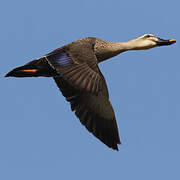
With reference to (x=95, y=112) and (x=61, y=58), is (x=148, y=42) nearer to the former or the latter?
(x=95, y=112)

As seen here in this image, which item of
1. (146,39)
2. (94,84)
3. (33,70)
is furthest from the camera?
(146,39)

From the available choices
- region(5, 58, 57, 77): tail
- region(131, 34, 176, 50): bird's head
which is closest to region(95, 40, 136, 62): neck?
region(131, 34, 176, 50): bird's head

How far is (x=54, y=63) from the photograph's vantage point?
10562mm

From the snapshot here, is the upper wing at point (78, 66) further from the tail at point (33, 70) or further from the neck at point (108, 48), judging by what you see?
the neck at point (108, 48)

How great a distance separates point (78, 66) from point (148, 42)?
2899 millimetres

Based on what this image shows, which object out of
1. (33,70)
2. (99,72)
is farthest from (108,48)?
(33,70)

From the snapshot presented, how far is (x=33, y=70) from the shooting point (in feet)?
37.0

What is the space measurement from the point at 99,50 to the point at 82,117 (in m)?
1.42

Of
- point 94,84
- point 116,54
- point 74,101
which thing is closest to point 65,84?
point 74,101

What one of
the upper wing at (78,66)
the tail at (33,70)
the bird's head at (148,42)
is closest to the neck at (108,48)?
the bird's head at (148,42)

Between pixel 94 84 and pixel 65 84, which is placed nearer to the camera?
pixel 94 84

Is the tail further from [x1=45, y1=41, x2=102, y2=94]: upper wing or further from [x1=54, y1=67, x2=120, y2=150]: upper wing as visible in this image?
[x1=54, y1=67, x2=120, y2=150]: upper wing

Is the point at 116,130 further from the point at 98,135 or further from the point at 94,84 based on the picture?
the point at 94,84

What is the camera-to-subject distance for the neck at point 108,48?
38.4 ft
